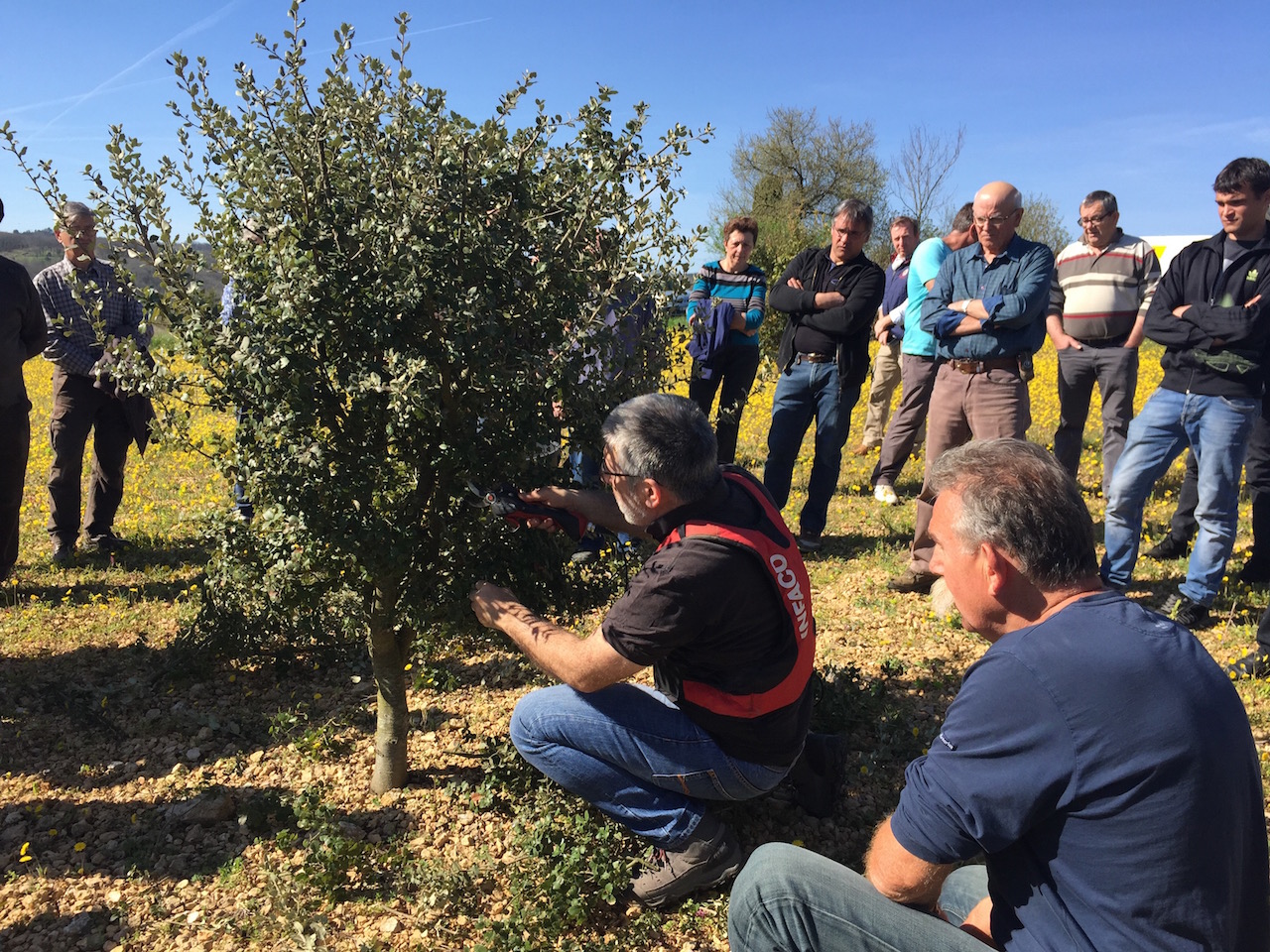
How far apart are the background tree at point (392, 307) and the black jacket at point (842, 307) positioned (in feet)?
11.4

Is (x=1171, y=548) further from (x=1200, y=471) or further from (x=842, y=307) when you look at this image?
(x=842, y=307)

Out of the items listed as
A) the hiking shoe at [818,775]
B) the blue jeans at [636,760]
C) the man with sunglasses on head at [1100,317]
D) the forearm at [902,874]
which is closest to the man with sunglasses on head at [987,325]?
the man with sunglasses on head at [1100,317]

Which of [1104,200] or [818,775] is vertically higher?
[1104,200]

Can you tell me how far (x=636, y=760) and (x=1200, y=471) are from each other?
4.13 meters

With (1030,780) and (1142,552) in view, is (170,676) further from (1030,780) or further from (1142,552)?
(1142,552)

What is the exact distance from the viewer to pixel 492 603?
299 centimetres

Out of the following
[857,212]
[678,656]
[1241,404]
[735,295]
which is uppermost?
[857,212]

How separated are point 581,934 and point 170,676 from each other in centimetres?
292

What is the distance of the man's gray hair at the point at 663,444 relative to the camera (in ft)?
9.08

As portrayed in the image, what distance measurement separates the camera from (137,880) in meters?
3.22

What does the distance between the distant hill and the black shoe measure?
6.47m

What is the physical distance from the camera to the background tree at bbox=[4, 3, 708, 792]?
2.65 m

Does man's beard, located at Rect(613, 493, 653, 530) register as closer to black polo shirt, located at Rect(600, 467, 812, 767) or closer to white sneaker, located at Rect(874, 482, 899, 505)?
black polo shirt, located at Rect(600, 467, 812, 767)

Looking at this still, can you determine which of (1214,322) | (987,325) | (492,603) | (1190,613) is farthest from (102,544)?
(1214,322)
